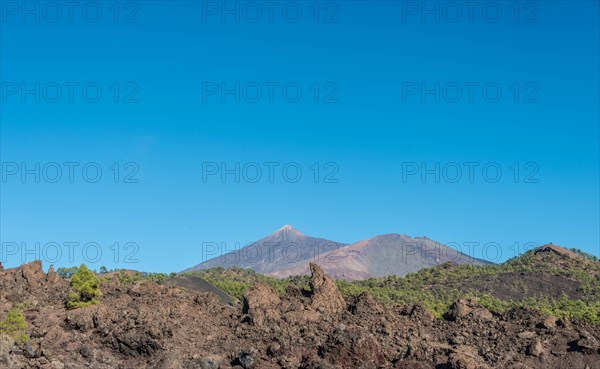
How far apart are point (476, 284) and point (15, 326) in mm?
66807

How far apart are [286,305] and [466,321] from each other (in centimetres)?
1277

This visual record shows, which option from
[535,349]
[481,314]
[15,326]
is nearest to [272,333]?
[15,326]

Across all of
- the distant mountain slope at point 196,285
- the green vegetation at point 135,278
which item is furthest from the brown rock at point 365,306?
the green vegetation at point 135,278

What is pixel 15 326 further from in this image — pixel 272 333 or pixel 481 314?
pixel 481 314

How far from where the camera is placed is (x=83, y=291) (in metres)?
49.9

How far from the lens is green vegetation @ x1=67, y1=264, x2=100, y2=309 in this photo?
48878 millimetres

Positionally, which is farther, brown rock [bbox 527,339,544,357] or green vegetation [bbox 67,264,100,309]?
green vegetation [bbox 67,264,100,309]

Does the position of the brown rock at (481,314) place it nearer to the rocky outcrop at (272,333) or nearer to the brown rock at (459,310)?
the rocky outcrop at (272,333)

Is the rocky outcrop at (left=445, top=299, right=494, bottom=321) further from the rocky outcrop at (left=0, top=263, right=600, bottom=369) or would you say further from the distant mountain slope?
the distant mountain slope

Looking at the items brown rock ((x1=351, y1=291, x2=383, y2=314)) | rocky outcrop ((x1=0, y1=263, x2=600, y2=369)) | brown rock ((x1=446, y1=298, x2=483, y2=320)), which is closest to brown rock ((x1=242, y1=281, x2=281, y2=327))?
rocky outcrop ((x1=0, y1=263, x2=600, y2=369))

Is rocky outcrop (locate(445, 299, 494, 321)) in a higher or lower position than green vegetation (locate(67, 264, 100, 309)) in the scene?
lower

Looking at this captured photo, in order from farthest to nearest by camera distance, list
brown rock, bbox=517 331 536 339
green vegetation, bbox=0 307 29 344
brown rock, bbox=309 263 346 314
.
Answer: brown rock, bbox=309 263 346 314 → brown rock, bbox=517 331 536 339 → green vegetation, bbox=0 307 29 344

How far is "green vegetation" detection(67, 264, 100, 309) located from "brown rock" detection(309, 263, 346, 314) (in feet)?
48.0

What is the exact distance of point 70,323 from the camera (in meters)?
46.1
